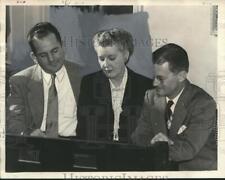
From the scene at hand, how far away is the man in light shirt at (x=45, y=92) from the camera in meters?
1.29

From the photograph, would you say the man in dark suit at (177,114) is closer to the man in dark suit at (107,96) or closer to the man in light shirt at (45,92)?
the man in dark suit at (107,96)

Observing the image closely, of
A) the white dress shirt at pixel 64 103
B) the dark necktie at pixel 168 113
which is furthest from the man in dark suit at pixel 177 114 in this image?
the white dress shirt at pixel 64 103

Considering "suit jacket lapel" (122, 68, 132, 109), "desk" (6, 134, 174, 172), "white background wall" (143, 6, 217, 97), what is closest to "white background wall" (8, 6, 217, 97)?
"white background wall" (143, 6, 217, 97)

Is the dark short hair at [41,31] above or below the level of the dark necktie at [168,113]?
above

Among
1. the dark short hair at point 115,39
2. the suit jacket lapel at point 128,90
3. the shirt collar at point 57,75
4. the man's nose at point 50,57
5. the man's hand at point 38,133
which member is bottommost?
the man's hand at point 38,133

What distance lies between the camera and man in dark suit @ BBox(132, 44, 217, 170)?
1.29 m

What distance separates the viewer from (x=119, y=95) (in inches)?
51.2

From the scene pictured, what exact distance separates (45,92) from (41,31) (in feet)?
0.57

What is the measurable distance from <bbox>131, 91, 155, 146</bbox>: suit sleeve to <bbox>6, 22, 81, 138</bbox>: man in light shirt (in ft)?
0.59

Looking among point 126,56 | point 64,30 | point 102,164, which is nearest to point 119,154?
point 102,164

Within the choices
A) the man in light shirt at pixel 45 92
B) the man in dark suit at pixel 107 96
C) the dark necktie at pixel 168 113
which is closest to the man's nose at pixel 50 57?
the man in light shirt at pixel 45 92

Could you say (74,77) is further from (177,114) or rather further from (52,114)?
(177,114)

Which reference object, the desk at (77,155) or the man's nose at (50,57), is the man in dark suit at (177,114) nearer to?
the desk at (77,155)

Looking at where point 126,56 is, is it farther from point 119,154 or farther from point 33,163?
point 33,163
